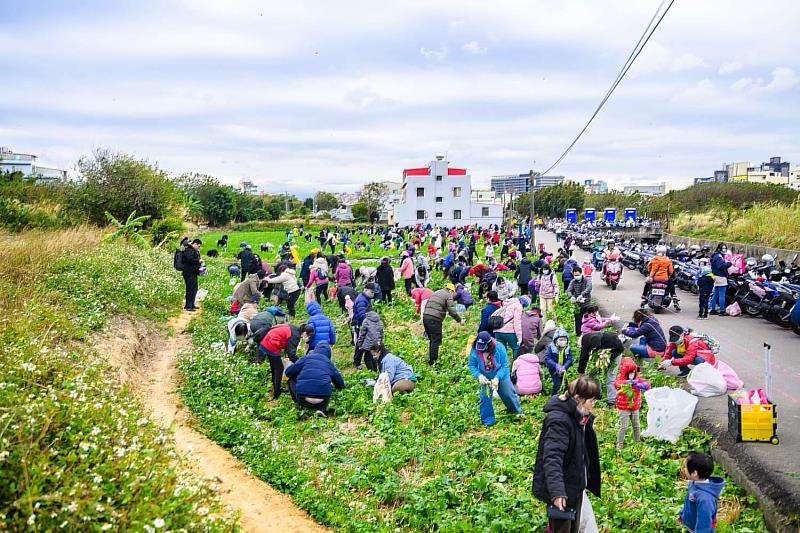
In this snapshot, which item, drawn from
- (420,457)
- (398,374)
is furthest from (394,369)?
(420,457)

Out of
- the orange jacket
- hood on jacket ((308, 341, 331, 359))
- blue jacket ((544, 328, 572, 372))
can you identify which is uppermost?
the orange jacket

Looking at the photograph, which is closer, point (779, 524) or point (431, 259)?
point (779, 524)

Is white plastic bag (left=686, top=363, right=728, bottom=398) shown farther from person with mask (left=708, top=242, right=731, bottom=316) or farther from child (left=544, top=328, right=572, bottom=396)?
person with mask (left=708, top=242, right=731, bottom=316)

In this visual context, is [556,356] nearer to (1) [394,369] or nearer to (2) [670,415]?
(2) [670,415]

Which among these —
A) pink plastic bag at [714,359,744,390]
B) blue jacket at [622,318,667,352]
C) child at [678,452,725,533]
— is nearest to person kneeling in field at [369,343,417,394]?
blue jacket at [622,318,667,352]

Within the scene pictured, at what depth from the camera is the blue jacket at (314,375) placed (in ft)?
29.6

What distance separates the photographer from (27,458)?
4359mm

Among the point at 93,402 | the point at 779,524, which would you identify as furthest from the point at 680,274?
the point at 93,402

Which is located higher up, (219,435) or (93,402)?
(93,402)

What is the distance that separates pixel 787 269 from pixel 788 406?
1065 centimetres

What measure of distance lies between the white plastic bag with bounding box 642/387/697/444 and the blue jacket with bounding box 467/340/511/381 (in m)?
1.90

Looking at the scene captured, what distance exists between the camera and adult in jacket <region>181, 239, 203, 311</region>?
595 inches

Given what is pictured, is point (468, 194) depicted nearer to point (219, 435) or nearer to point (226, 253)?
point (226, 253)

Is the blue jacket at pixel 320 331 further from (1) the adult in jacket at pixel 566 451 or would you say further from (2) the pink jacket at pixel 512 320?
(1) the adult in jacket at pixel 566 451
